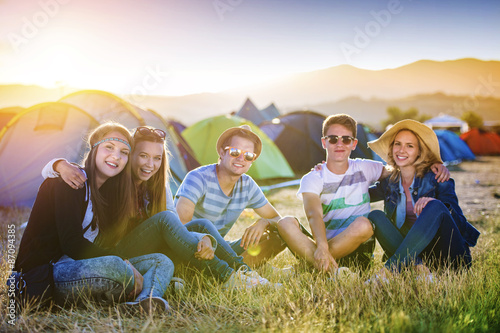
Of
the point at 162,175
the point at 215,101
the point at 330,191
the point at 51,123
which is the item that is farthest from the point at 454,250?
the point at 215,101

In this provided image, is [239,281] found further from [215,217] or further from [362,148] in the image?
[362,148]

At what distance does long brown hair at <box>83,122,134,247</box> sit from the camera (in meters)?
2.39

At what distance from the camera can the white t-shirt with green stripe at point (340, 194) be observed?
306cm

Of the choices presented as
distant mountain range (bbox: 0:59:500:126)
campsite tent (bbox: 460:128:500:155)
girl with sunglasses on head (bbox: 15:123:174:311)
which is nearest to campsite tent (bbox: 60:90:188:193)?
girl with sunglasses on head (bbox: 15:123:174:311)

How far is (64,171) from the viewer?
7.26ft

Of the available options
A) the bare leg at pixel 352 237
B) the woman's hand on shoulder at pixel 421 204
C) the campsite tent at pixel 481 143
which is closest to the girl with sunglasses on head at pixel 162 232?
the bare leg at pixel 352 237

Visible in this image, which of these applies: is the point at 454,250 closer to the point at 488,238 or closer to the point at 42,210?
the point at 488,238

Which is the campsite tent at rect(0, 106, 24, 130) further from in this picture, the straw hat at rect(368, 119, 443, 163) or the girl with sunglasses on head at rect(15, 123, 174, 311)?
the straw hat at rect(368, 119, 443, 163)

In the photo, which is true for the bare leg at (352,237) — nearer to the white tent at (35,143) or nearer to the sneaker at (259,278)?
the sneaker at (259,278)

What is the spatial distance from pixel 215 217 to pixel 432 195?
5.55 ft

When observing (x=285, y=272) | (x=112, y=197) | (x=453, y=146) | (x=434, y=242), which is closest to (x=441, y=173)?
(x=434, y=242)

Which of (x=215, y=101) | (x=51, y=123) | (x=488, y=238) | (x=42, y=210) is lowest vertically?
(x=488, y=238)

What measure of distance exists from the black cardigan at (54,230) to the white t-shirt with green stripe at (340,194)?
163 centimetres

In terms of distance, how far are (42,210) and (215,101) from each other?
429ft
